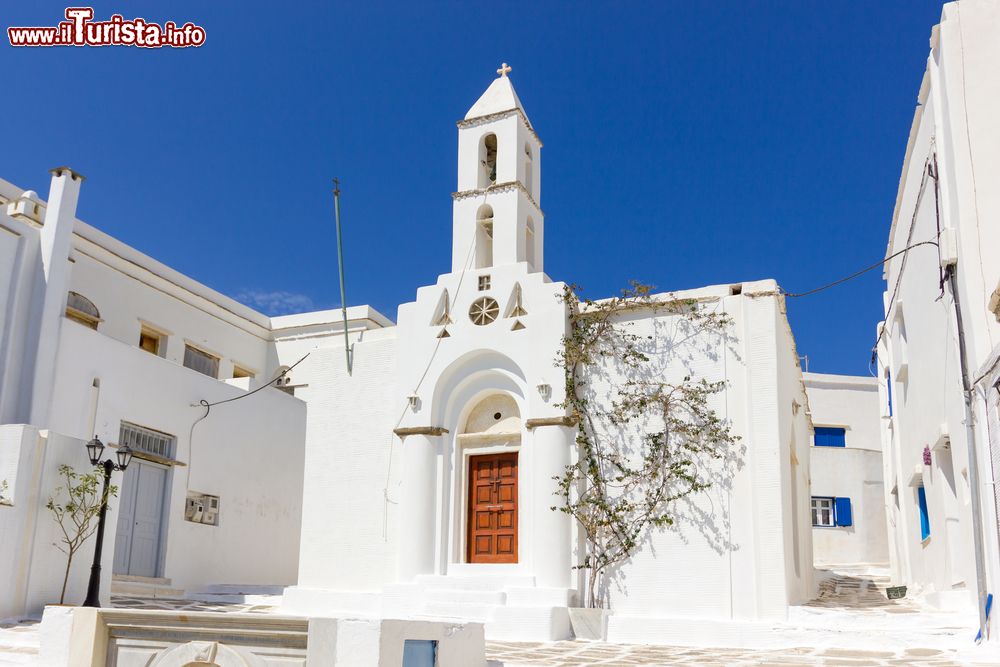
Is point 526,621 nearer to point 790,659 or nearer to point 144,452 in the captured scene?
point 790,659

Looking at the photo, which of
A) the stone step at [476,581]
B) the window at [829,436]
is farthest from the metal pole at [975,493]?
the window at [829,436]

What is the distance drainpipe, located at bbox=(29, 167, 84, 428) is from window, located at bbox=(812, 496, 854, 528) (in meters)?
21.0

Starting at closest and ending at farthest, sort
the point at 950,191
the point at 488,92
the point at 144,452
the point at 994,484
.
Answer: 1. the point at 994,484
2. the point at 950,191
3. the point at 488,92
4. the point at 144,452

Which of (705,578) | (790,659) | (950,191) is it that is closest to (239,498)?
(705,578)

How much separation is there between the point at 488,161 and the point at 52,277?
7971mm

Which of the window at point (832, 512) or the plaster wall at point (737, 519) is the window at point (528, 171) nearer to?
the plaster wall at point (737, 519)

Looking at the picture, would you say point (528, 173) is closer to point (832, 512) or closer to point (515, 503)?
point (515, 503)

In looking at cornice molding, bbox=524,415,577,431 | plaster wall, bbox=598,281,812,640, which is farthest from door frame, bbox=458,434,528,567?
plaster wall, bbox=598,281,812,640

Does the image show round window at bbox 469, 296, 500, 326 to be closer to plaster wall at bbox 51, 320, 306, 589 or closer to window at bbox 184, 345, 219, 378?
plaster wall at bbox 51, 320, 306, 589

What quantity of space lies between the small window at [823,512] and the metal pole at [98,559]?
2115cm

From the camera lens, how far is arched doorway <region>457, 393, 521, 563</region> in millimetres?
15117

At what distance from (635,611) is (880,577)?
10.7m

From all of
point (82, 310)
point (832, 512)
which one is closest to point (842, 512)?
point (832, 512)

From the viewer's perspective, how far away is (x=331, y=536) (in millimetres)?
16219
